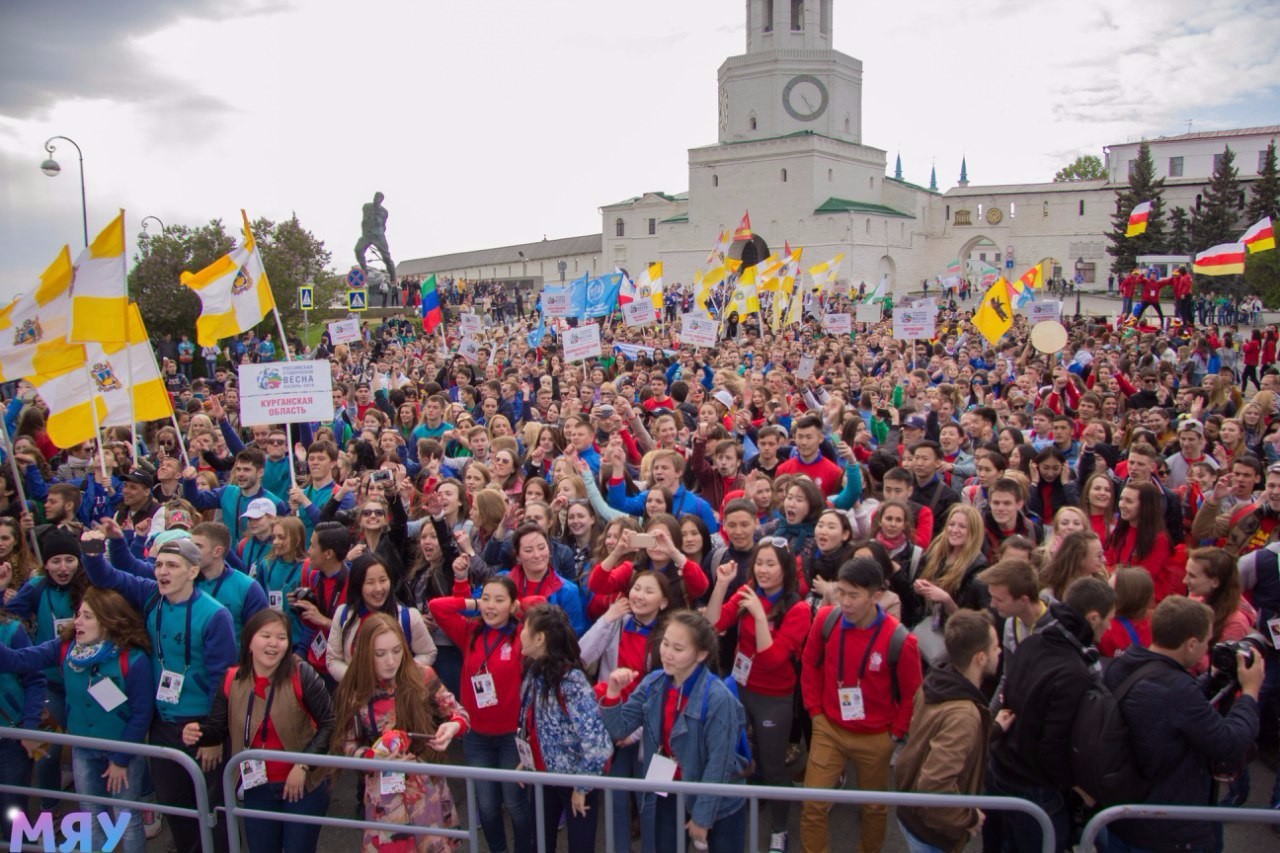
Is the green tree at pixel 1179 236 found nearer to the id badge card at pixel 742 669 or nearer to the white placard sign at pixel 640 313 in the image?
the white placard sign at pixel 640 313

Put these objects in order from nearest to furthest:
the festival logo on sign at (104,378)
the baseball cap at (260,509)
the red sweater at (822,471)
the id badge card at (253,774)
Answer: the id badge card at (253,774) → the baseball cap at (260,509) → the red sweater at (822,471) → the festival logo on sign at (104,378)

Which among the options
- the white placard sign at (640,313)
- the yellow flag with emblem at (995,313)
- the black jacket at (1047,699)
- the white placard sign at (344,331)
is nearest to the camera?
the black jacket at (1047,699)

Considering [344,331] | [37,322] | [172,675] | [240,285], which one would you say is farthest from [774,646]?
[344,331]

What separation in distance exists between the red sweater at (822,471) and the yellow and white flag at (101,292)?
624 cm

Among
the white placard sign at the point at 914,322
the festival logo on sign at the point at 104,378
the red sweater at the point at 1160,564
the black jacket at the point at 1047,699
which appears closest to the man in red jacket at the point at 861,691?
the black jacket at the point at 1047,699

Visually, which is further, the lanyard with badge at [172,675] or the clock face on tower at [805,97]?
the clock face on tower at [805,97]

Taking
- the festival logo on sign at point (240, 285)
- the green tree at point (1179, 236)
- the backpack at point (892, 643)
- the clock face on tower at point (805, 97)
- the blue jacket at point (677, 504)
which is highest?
the clock face on tower at point (805, 97)

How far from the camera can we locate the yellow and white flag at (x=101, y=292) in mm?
7883

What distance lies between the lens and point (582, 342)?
1441 centimetres

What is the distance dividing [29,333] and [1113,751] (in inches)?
352

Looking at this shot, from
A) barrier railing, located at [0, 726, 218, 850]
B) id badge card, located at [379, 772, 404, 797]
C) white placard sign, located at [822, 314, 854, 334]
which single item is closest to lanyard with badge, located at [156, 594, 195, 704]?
barrier railing, located at [0, 726, 218, 850]

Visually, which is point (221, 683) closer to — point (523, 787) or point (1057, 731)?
point (523, 787)

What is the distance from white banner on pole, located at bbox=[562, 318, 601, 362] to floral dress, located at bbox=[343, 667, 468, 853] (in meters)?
10.4

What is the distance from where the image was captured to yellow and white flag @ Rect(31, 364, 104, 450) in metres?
8.17
